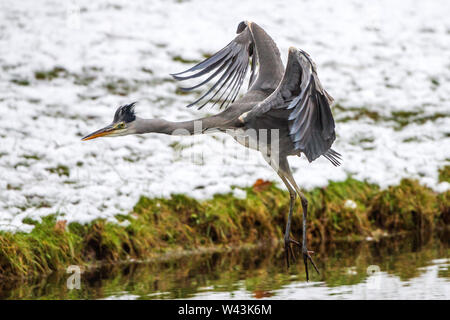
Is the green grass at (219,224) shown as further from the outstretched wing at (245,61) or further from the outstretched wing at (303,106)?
the outstretched wing at (303,106)

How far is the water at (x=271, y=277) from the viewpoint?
5.74 m

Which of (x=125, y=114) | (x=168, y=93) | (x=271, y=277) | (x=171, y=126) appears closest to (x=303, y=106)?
(x=171, y=126)

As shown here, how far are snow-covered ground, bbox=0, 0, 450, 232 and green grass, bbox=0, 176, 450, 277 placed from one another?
184 millimetres

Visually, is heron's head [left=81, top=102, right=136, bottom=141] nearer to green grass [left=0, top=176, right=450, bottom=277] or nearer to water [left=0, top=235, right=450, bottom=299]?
water [left=0, top=235, right=450, bottom=299]

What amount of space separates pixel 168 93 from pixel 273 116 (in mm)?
4722

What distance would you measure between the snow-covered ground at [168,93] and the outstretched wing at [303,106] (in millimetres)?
2433

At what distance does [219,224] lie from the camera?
7492mm

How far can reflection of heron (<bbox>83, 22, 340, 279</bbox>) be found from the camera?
5250 millimetres

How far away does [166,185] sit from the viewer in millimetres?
7906

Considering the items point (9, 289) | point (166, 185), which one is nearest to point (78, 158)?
point (166, 185)

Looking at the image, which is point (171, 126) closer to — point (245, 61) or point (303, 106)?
point (303, 106)

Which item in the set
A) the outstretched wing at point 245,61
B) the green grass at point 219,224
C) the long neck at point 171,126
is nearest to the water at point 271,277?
the green grass at point 219,224

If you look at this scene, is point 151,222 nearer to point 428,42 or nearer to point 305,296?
point 305,296

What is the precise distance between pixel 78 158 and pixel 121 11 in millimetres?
5537
